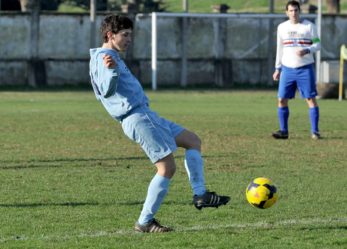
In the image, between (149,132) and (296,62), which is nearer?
(149,132)

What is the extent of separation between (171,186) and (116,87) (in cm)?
317

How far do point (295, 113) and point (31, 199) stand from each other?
→ 13.7 m

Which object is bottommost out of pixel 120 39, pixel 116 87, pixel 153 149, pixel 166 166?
pixel 166 166

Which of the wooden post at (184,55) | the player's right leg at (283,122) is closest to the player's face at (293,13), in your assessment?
the player's right leg at (283,122)

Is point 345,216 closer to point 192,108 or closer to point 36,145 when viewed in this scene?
point 36,145

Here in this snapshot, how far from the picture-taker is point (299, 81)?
1695 cm

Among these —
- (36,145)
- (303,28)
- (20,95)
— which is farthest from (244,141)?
(20,95)

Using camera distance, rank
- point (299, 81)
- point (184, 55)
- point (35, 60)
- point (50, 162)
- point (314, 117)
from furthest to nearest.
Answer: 1. point (184, 55)
2. point (35, 60)
3. point (314, 117)
4. point (299, 81)
5. point (50, 162)

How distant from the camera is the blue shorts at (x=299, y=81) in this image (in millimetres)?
16859

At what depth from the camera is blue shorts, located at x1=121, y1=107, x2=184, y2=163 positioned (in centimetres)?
847

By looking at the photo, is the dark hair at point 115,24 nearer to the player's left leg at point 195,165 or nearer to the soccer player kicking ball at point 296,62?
the player's left leg at point 195,165

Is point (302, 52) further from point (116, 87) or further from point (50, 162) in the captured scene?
point (116, 87)

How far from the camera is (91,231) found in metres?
8.55

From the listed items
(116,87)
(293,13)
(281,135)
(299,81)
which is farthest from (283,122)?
(116,87)
